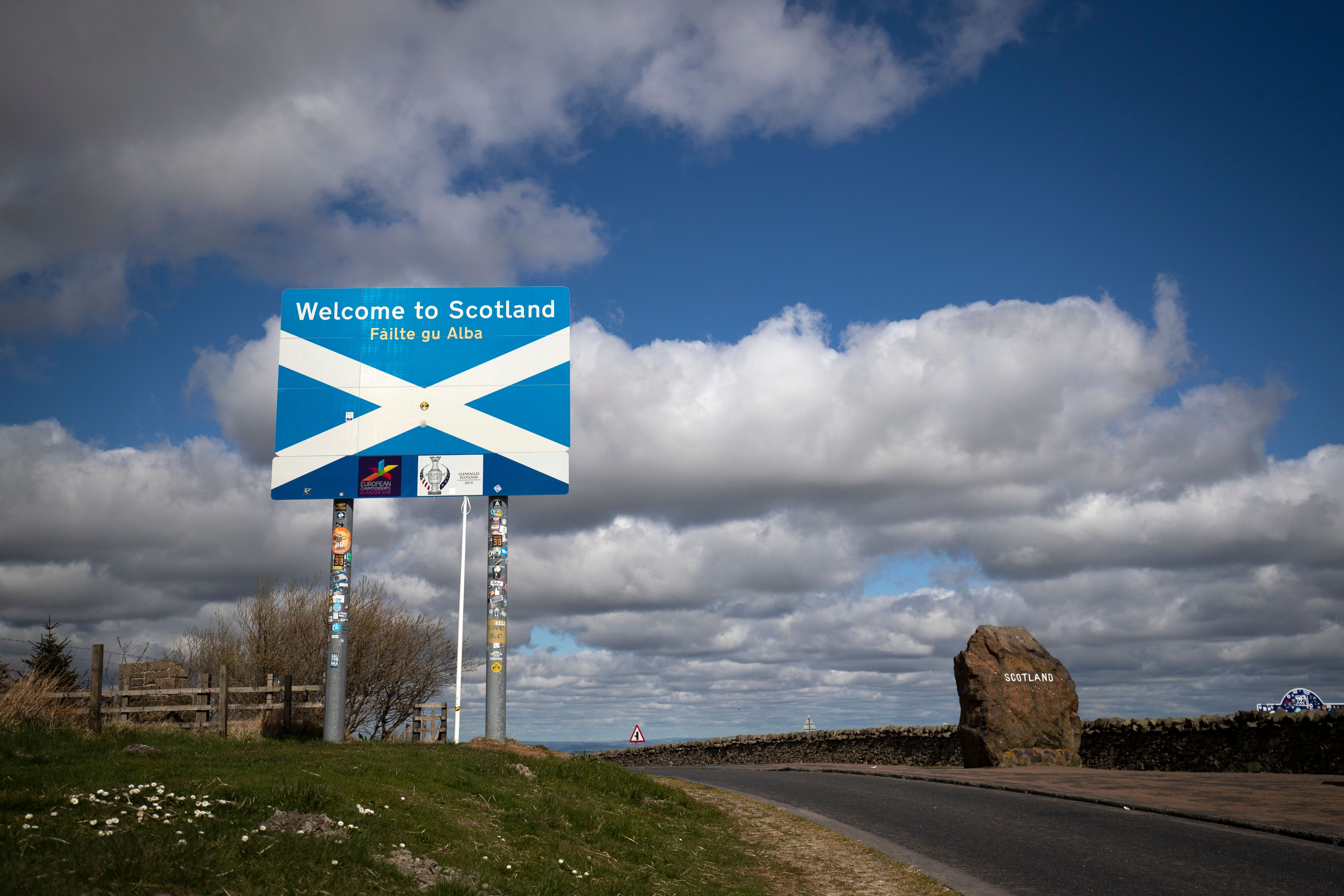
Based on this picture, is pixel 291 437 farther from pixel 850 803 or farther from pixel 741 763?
pixel 741 763

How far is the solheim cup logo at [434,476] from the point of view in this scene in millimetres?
19250

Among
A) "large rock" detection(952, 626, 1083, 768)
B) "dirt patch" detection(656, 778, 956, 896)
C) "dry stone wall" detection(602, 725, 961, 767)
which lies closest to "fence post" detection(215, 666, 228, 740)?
"dirt patch" detection(656, 778, 956, 896)

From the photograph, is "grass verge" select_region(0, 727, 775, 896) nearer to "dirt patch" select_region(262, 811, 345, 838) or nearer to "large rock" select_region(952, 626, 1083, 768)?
"dirt patch" select_region(262, 811, 345, 838)

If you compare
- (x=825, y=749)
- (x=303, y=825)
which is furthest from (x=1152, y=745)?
(x=303, y=825)

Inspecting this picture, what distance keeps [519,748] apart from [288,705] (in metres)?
6.91

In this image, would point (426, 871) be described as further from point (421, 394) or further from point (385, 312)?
point (385, 312)

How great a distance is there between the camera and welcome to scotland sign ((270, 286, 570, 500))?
19.3 metres

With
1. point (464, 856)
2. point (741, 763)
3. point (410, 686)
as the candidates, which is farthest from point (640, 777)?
point (741, 763)

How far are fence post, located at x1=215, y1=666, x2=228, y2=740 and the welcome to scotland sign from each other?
3.94 meters

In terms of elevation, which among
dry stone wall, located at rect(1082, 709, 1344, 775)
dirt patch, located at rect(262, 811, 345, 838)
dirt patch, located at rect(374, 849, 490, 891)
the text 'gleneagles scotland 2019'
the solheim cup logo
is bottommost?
dry stone wall, located at rect(1082, 709, 1344, 775)

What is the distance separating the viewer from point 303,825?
7027 mm

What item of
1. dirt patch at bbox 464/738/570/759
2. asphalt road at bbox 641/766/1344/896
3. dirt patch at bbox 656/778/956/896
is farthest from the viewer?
dirt patch at bbox 464/738/570/759

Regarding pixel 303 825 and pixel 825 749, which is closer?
pixel 303 825

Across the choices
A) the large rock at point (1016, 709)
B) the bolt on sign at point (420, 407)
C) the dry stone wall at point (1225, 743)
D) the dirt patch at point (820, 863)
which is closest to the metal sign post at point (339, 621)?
the bolt on sign at point (420, 407)
